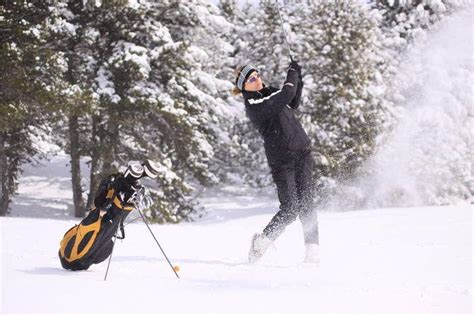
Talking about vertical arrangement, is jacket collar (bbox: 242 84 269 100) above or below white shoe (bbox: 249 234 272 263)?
above

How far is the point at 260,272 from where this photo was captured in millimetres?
5004

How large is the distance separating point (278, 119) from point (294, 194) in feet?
2.52

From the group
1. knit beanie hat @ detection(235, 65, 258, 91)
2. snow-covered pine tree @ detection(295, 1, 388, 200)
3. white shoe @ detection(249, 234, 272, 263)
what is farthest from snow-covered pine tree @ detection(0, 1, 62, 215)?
snow-covered pine tree @ detection(295, 1, 388, 200)

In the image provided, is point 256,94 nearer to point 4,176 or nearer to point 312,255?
point 312,255

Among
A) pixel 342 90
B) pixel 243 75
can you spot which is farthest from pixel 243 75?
pixel 342 90

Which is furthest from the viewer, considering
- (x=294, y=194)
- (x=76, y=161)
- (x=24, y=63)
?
(x=76, y=161)

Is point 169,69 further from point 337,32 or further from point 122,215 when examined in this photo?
point 122,215

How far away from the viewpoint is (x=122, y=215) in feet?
16.4

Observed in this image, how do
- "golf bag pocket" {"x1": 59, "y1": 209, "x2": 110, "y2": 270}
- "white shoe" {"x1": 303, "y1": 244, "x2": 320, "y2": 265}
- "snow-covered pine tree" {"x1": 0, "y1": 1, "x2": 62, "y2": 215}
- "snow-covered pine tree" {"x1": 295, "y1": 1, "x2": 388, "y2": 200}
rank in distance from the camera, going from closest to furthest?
"golf bag pocket" {"x1": 59, "y1": 209, "x2": 110, "y2": 270}, "white shoe" {"x1": 303, "y1": 244, "x2": 320, "y2": 265}, "snow-covered pine tree" {"x1": 0, "y1": 1, "x2": 62, "y2": 215}, "snow-covered pine tree" {"x1": 295, "y1": 1, "x2": 388, "y2": 200}

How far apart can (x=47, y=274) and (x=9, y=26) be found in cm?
905

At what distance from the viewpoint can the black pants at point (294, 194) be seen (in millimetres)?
5738

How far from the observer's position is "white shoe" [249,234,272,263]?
18.6ft

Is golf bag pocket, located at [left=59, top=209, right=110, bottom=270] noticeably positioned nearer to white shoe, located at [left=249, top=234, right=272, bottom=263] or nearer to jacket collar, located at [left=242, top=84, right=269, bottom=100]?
white shoe, located at [left=249, top=234, right=272, bottom=263]

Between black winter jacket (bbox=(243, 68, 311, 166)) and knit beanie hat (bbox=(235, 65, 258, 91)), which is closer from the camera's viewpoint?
black winter jacket (bbox=(243, 68, 311, 166))
